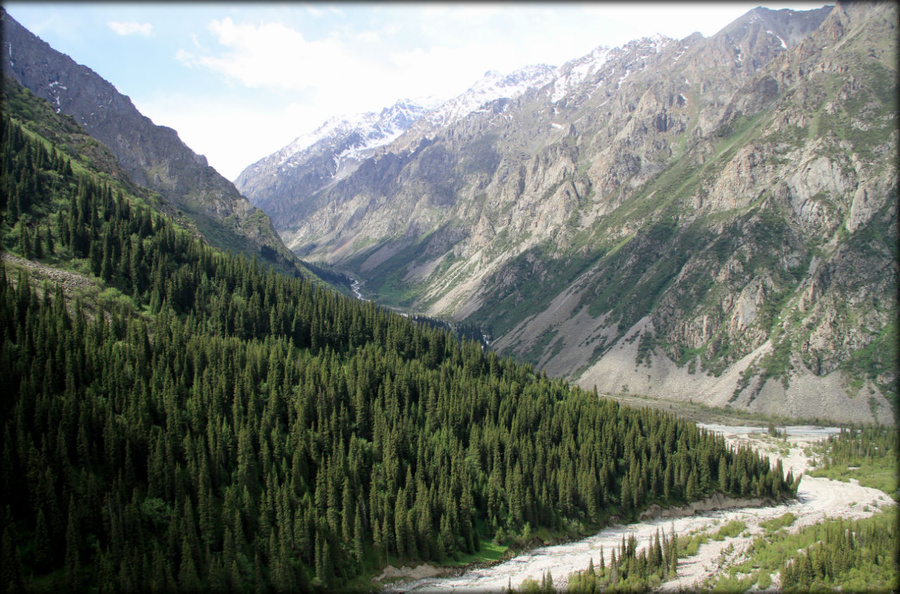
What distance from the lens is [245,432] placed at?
8738 cm

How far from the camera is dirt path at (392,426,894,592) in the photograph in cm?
8100

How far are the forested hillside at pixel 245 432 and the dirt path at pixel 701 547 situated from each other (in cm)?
449

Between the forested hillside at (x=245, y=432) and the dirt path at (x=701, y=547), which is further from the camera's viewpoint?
the dirt path at (x=701, y=547)

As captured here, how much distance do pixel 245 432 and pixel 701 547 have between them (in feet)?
242

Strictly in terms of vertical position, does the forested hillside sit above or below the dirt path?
above

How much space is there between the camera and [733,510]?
11956 centimetres

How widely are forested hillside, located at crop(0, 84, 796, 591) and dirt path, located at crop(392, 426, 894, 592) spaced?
177 inches

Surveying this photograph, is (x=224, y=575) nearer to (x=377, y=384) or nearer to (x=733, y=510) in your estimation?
(x=377, y=384)

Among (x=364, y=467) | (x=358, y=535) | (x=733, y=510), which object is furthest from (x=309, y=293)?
(x=733, y=510)

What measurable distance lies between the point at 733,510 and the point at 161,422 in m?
108

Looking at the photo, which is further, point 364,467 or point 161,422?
point 364,467

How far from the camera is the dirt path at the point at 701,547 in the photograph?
266ft

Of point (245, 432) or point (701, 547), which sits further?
point (701, 547)

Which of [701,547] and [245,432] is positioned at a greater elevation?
[245,432]
